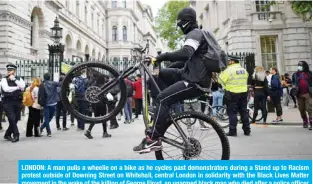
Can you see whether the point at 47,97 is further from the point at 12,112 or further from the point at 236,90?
the point at 236,90

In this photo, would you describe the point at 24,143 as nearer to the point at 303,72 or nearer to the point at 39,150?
the point at 39,150

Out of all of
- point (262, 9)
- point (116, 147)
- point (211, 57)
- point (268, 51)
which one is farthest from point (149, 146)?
point (262, 9)

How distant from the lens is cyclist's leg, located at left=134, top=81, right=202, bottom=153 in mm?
3816

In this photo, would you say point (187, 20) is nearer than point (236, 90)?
Yes

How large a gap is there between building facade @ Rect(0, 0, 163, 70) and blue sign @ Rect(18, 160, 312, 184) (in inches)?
122

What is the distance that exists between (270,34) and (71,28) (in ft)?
75.0

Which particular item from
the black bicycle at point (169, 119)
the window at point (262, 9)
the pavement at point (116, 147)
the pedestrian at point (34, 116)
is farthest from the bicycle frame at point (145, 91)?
the window at point (262, 9)

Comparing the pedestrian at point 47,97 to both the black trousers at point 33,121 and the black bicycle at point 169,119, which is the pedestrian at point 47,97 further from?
the black bicycle at point 169,119

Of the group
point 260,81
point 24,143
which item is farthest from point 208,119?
point 260,81

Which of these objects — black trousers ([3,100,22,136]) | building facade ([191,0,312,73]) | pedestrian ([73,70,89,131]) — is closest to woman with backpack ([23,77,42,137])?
black trousers ([3,100,22,136])

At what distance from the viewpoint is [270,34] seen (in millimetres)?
20547

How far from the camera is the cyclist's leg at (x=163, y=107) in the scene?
150 inches

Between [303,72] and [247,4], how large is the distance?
1342 centimetres

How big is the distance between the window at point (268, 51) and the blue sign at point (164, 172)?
18364 mm
